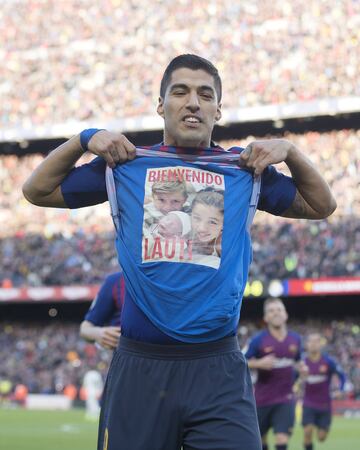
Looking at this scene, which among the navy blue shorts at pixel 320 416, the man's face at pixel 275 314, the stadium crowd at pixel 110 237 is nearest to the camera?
the man's face at pixel 275 314

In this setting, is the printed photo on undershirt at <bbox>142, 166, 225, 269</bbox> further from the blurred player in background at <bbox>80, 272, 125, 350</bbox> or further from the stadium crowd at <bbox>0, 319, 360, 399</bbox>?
the stadium crowd at <bbox>0, 319, 360, 399</bbox>

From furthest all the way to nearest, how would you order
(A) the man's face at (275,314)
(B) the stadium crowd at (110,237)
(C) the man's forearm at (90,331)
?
(B) the stadium crowd at (110,237)
(A) the man's face at (275,314)
(C) the man's forearm at (90,331)

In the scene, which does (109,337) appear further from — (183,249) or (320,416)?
(320,416)

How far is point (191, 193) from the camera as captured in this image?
3578 millimetres

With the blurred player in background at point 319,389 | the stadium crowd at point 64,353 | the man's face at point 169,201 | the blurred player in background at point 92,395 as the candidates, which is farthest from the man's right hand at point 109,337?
the stadium crowd at point 64,353

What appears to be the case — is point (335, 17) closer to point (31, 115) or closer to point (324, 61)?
point (324, 61)

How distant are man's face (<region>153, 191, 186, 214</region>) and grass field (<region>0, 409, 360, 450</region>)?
12124 millimetres

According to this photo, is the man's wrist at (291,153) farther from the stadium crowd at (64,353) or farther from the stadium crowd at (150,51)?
the stadium crowd at (150,51)

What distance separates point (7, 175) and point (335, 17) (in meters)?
14.4

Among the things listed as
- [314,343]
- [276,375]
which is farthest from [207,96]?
[314,343]

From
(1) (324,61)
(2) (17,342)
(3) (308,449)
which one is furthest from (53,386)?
(3) (308,449)

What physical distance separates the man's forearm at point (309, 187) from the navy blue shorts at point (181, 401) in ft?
2.22

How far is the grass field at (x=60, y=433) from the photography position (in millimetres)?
15961

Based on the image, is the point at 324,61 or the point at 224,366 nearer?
the point at 224,366
